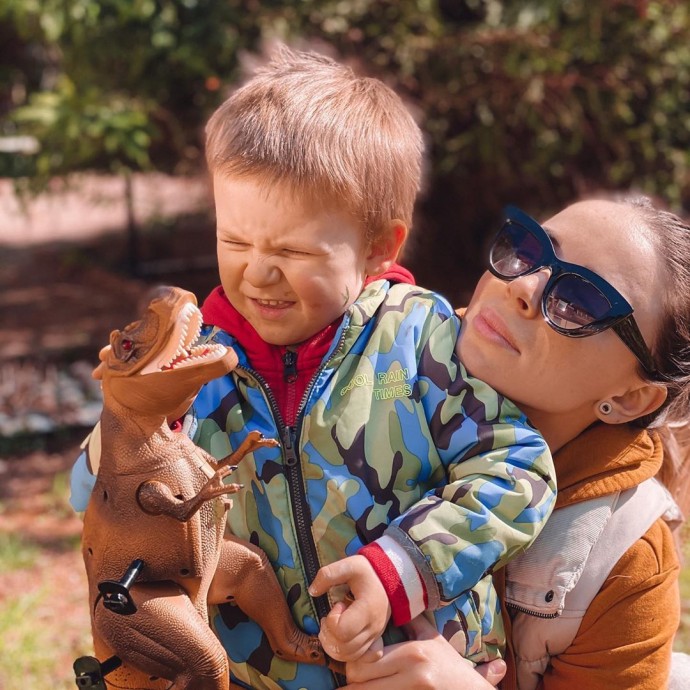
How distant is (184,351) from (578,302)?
79cm

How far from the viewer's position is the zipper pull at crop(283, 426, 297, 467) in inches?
74.8

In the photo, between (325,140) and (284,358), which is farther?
(284,358)

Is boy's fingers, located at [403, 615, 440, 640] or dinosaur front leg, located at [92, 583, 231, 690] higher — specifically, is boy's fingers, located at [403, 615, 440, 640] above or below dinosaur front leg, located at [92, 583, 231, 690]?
below

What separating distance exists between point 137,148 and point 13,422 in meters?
2.28

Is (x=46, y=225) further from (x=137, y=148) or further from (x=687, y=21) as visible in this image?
(x=687, y=21)

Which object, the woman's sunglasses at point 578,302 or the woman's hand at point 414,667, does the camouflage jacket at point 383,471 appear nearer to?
the woman's hand at point 414,667

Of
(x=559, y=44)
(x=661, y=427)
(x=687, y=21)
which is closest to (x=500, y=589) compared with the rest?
(x=661, y=427)

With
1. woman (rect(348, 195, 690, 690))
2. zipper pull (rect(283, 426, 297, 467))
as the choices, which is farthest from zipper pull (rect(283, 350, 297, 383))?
woman (rect(348, 195, 690, 690))

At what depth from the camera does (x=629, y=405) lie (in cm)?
207

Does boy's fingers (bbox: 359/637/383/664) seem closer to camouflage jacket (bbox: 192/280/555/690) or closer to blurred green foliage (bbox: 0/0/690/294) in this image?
camouflage jacket (bbox: 192/280/555/690)

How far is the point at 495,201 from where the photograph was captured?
24.8ft

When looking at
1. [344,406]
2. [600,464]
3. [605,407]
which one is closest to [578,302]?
[605,407]

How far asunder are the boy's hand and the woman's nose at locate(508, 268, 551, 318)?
602 millimetres

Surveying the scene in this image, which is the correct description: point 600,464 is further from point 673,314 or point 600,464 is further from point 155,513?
point 155,513
